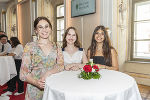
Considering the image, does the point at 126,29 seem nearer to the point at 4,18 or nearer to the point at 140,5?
the point at 140,5

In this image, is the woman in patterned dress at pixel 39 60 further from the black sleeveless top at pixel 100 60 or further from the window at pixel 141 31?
the window at pixel 141 31

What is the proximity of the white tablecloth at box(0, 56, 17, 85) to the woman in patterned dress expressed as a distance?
2404 millimetres

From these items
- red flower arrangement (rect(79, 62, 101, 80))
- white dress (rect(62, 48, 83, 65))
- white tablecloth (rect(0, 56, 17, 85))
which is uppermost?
white dress (rect(62, 48, 83, 65))

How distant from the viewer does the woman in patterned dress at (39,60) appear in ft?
5.16

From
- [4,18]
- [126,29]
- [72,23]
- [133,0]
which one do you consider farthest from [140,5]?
[4,18]

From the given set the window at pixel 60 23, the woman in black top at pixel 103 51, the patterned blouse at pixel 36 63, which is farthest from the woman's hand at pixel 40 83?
the window at pixel 60 23

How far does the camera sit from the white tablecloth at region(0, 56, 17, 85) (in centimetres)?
368

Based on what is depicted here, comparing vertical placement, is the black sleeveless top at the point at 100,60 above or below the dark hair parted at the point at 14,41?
below

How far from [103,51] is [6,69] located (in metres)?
2.70

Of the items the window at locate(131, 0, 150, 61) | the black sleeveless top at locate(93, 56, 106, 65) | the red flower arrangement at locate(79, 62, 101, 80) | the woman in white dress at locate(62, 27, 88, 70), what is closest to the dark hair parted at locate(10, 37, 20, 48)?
the woman in white dress at locate(62, 27, 88, 70)

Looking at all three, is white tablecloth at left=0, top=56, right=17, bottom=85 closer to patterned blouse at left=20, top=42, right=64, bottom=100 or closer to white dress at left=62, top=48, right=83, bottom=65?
white dress at left=62, top=48, right=83, bottom=65

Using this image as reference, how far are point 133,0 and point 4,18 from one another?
29.3ft

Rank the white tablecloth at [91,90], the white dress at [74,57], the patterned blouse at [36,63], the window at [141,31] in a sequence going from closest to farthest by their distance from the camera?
the white tablecloth at [91,90] < the patterned blouse at [36,63] < the white dress at [74,57] < the window at [141,31]

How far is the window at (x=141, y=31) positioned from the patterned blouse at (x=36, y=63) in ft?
12.1
